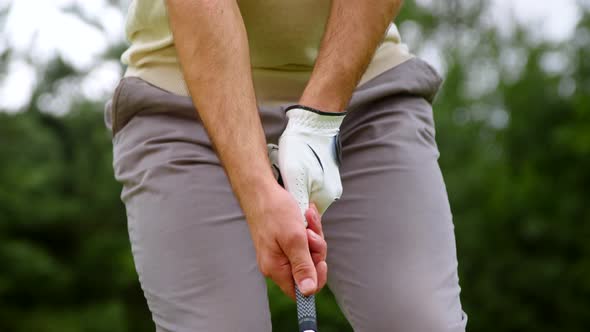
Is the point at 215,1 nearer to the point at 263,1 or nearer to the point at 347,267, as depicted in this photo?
the point at 263,1

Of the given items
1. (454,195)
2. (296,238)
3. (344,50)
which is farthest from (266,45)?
(454,195)

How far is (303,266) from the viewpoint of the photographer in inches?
67.7

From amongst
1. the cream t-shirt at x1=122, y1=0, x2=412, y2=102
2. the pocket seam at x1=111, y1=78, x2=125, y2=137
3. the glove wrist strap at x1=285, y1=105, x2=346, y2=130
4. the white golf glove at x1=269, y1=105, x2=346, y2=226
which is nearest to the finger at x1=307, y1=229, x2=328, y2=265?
the white golf glove at x1=269, y1=105, x2=346, y2=226

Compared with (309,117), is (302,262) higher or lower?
lower

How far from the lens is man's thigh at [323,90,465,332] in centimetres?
197

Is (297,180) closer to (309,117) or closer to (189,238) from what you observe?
(309,117)

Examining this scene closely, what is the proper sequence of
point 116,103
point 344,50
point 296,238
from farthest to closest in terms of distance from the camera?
point 116,103 < point 344,50 < point 296,238

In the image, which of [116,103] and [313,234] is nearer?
[313,234]

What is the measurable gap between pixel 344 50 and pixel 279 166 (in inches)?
11.8

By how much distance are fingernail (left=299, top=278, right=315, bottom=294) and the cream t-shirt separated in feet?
2.00

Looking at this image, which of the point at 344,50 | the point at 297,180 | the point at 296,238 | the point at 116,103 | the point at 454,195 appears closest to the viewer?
the point at 296,238

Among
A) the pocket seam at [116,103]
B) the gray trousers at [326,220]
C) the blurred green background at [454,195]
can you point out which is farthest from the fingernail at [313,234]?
the blurred green background at [454,195]

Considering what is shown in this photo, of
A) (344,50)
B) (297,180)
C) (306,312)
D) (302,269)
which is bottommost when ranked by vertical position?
(306,312)

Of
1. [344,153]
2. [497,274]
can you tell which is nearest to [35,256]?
[497,274]
